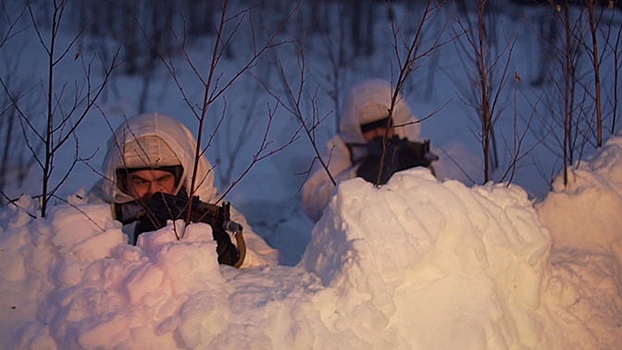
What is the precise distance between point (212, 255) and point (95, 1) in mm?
9087

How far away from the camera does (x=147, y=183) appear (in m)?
3.54

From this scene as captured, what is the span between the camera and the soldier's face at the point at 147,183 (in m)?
3.50

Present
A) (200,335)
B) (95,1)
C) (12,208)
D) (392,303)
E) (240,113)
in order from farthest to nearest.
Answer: (95,1), (240,113), (12,208), (392,303), (200,335)

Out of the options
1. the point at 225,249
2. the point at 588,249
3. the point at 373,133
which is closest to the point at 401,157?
the point at 373,133

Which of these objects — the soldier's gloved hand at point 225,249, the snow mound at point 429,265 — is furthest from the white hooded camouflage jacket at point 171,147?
the snow mound at point 429,265

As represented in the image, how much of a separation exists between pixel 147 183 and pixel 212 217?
0.76 metres

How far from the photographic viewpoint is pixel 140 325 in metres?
2.19

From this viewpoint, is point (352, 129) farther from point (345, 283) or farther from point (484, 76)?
point (345, 283)

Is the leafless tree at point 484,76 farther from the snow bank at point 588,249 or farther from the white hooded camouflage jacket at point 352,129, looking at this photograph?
the white hooded camouflage jacket at point 352,129

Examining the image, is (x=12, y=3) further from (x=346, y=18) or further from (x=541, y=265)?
(x=541, y=265)

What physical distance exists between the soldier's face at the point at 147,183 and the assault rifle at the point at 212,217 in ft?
1.57

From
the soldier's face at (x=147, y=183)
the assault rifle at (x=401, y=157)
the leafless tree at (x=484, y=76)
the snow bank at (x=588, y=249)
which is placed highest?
the leafless tree at (x=484, y=76)

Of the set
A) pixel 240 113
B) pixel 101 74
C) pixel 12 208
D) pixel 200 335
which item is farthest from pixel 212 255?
pixel 101 74

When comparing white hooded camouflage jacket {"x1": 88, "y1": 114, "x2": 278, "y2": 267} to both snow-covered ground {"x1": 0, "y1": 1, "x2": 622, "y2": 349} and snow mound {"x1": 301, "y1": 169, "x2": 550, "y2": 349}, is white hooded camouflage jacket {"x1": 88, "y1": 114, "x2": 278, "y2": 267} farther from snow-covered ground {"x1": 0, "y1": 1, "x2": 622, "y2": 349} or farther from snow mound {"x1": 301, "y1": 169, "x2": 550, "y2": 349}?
snow mound {"x1": 301, "y1": 169, "x2": 550, "y2": 349}
